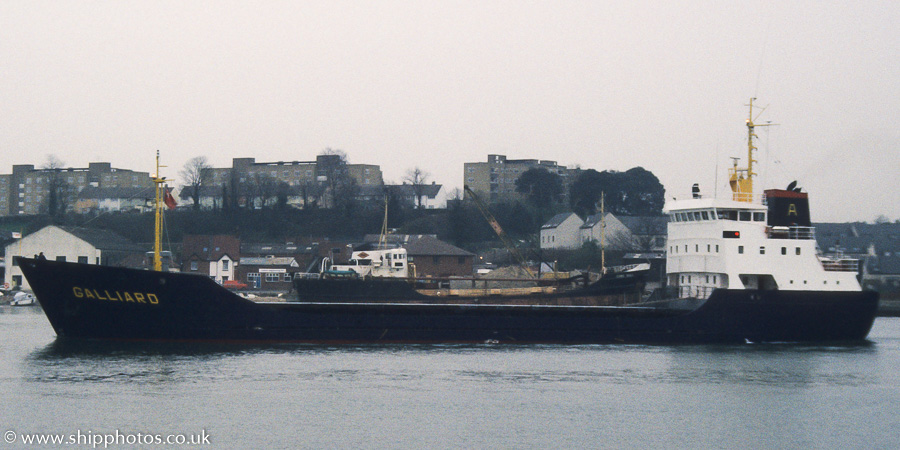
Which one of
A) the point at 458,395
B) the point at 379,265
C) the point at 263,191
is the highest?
the point at 263,191

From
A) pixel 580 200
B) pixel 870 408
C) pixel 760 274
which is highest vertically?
pixel 580 200

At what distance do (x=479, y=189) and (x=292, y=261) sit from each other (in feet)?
148

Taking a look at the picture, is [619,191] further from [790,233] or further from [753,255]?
[753,255]

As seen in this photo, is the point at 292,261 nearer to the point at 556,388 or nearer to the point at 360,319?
the point at 360,319

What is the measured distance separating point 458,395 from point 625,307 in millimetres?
9089

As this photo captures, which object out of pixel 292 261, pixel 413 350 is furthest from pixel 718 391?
pixel 292 261

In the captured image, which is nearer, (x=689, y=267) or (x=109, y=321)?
(x=109, y=321)

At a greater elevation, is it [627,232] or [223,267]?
[627,232]

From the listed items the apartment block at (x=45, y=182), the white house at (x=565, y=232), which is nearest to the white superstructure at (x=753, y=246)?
the white house at (x=565, y=232)

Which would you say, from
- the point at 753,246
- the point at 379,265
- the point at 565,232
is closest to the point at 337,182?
the point at 565,232

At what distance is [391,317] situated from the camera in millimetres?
25500

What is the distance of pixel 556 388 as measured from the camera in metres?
20.2

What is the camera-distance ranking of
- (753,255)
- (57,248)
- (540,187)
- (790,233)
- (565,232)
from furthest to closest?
(540,187) < (565,232) < (57,248) < (790,233) < (753,255)

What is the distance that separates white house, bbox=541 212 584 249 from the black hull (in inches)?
2070
